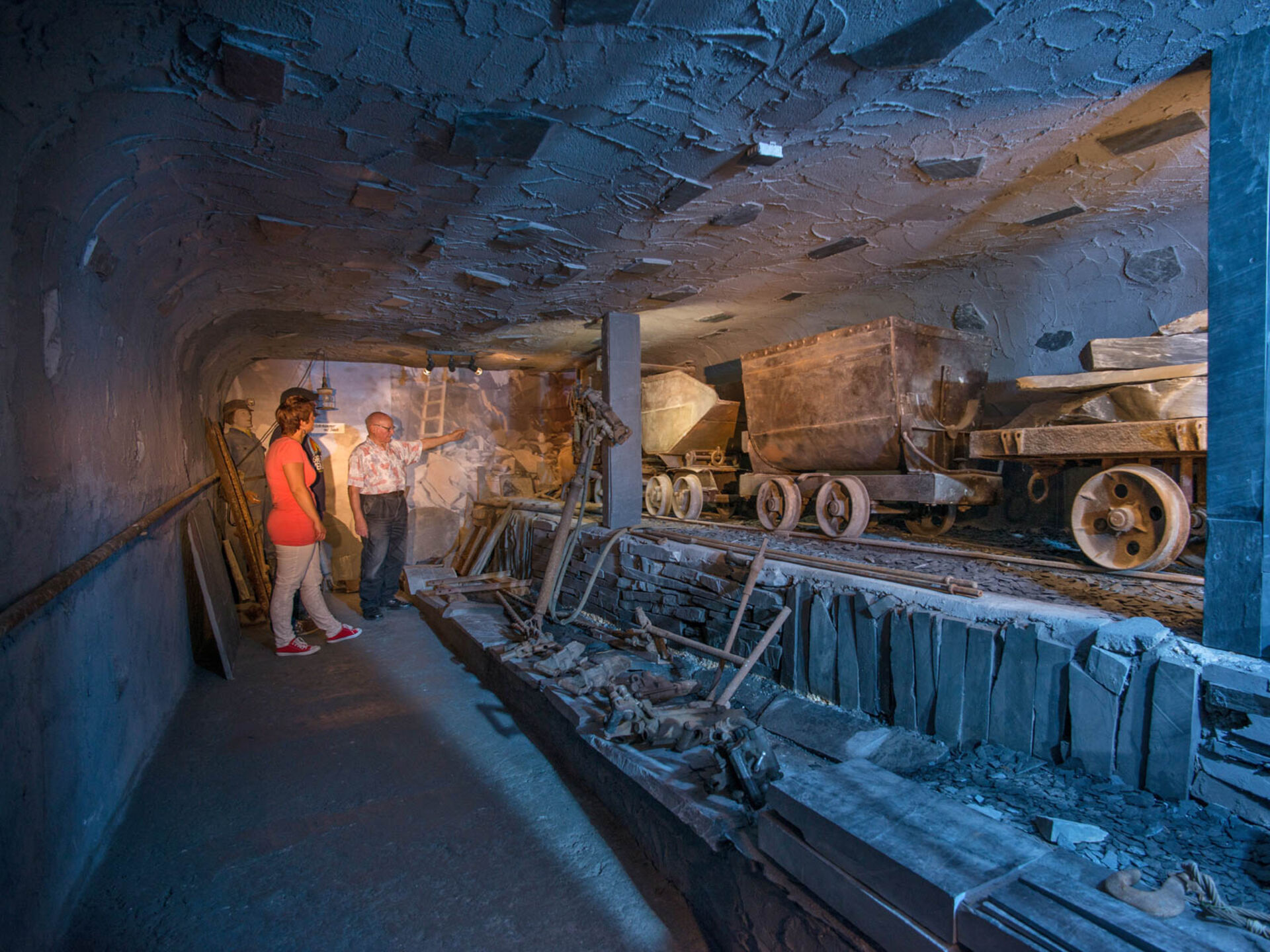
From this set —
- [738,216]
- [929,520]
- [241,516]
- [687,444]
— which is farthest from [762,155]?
[241,516]

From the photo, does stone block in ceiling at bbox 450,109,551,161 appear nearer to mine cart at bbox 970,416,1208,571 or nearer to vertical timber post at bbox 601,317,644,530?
vertical timber post at bbox 601,317,644,530

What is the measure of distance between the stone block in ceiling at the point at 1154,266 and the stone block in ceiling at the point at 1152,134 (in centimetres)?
191

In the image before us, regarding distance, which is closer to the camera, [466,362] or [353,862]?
[353,862]

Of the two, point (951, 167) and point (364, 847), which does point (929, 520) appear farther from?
point (364, 847)

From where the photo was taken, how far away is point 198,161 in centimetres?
300

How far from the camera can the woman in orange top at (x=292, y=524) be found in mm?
4984

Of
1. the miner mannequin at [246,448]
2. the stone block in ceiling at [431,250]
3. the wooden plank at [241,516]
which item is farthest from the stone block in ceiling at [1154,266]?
the miner mannequin at [246,448]

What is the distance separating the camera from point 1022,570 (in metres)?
4.04

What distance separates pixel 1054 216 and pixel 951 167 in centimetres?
143

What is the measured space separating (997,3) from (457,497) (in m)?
8.91

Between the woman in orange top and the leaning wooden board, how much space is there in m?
5.32

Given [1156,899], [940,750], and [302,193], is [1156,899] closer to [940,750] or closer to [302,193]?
[940,750]

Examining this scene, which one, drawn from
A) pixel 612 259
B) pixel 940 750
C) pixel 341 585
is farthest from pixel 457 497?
pixel 940 750

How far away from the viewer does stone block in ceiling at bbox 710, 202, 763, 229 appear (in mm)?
3959
